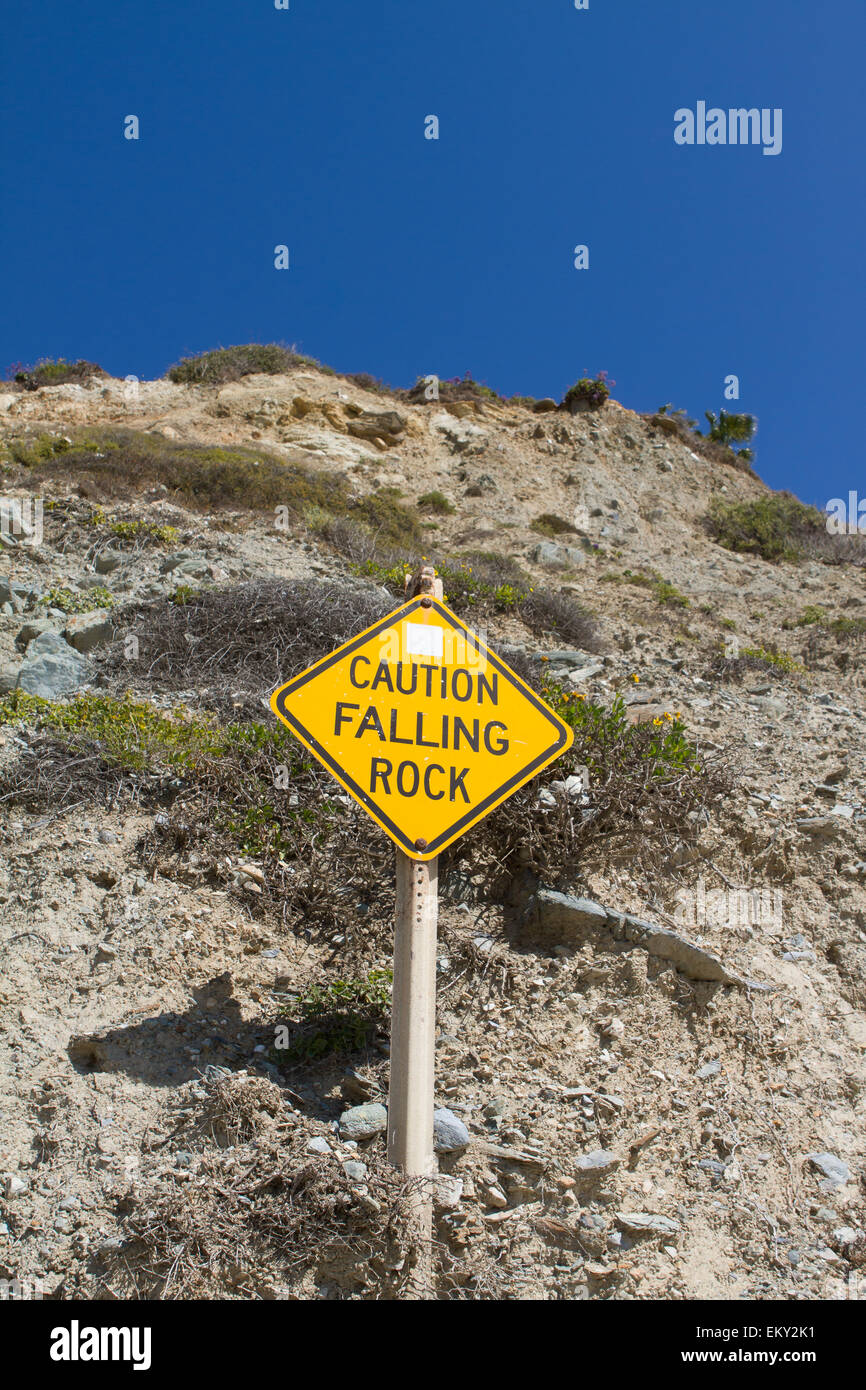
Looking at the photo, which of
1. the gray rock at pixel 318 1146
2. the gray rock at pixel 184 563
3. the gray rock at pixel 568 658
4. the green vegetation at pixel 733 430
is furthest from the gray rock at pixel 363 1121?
the green vegetation at pixel 733 430

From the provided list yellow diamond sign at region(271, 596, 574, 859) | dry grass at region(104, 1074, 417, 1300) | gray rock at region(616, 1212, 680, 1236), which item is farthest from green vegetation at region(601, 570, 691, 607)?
dry grass at region(104, 1074, 417, 1300)

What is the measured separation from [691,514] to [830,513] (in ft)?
9.73

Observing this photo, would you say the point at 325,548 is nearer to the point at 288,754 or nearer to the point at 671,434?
the point at 288,754

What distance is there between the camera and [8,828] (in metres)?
4.73

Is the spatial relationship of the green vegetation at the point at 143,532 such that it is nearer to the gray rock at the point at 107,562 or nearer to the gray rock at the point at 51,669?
the gray rock at the point at 107,562

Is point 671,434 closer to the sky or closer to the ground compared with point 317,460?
closer to the sky

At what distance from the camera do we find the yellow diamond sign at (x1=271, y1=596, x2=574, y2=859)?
118 inches

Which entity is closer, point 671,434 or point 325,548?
point 325,548

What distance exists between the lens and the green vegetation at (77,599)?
7.77 meters

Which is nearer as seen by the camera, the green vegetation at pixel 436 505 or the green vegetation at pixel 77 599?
the green vegetation at pixel 77 599

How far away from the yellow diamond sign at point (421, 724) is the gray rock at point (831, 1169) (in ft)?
6.82

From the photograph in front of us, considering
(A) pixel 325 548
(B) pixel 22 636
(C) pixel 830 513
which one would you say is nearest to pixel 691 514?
(C) pixel 830 513

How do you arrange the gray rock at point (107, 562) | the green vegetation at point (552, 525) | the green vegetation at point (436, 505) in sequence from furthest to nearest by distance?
the green vegetation at point (436, 505)
the green vegetation at point (552, 525)
the gray rock at point (107, 562)

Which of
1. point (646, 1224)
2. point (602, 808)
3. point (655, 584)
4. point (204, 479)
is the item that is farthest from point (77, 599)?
point (655, 584)
